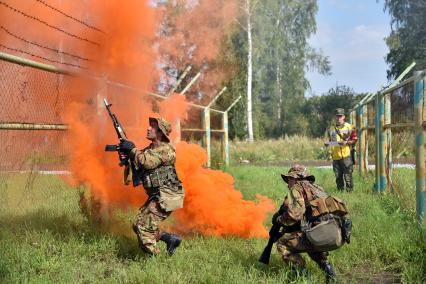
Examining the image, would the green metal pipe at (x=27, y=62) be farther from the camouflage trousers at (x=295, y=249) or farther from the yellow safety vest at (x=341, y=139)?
the yellow safety vest at (x=341, y=139)

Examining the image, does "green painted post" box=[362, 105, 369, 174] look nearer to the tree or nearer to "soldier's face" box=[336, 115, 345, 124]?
"soldier's face" box=[336, 115, 345, 124]

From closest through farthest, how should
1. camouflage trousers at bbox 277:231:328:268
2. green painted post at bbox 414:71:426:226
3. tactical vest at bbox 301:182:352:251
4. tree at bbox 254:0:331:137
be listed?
tactical vest at bbox 301:182:352:251 → camouflage trousers at bbox 277:231:328:268 → green painted post at bbox 414:71:426:226 → tree at bbox 254:0:331:137

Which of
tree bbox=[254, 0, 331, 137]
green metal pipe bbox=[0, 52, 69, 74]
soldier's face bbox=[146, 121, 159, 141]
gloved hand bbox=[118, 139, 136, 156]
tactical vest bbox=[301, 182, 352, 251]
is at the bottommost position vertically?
tactical vest bbox=[301, 182, 352, 251]

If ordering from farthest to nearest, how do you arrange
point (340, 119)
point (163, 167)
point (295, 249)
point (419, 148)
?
point (340, 119), point (419, 148), point (163, 167), point (295, 249)

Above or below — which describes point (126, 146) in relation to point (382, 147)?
above

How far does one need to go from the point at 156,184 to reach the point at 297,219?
1531mm

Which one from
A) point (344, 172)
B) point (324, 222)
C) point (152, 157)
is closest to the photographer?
point (324, 222)

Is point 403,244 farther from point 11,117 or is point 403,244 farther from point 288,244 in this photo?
point 11,117

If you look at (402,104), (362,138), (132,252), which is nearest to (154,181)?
(132,252)

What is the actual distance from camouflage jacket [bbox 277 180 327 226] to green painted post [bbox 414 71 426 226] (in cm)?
191

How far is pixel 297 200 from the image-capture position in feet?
12.2

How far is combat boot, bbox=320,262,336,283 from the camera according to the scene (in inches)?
151

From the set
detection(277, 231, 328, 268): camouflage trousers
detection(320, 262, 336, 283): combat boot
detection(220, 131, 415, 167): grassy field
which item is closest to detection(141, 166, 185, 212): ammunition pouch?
detection(277, 231, 328, 268): camouflage trousers

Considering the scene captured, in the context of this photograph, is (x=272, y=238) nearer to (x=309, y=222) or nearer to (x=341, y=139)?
(x=309, y=222)
